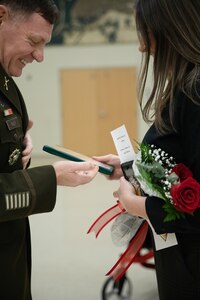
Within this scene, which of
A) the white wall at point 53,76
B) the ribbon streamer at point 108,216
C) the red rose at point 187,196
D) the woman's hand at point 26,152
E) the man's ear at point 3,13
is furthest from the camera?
the white wall at point 53,76

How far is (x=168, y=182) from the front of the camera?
4.17ft

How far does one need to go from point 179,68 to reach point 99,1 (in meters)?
8.13

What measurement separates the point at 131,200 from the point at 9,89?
61 cm

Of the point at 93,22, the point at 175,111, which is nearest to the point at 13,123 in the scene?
the point at 175,111

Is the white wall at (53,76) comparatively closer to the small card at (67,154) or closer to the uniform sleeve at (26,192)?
the small card at (67,154)

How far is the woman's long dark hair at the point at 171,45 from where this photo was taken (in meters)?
1.26

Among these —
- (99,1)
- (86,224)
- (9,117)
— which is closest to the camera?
(9,117)

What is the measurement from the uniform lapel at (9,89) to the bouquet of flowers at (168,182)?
0.51 m

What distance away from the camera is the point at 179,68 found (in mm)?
Result: 1301

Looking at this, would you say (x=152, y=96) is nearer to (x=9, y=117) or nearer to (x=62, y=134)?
(x=9, y=117)

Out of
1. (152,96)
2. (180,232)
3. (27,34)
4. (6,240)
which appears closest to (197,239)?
(180,232)

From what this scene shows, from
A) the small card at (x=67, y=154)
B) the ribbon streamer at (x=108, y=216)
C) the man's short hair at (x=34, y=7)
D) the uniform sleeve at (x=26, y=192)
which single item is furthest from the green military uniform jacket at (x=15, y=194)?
the ribbon streamer at (x=108, y=216)

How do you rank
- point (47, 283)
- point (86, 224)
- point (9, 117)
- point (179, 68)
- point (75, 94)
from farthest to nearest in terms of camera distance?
point (75, 94)
point (86, 224)
point (47, 283)
point (9, 117)
point (179, 68)

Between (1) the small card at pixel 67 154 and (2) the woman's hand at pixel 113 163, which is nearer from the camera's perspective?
(1) the small card at pixel 67 154
